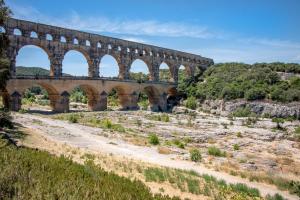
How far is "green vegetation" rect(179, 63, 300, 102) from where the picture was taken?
4831 cm

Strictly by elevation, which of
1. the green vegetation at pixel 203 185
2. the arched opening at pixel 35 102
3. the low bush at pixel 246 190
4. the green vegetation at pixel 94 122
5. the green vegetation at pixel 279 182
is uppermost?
the arched opening at pixel 35 102

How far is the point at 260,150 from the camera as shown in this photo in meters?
21.9

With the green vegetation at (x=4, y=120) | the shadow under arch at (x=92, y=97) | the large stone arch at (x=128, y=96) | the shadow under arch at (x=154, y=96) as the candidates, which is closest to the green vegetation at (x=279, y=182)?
the green vegetation at (x=4, y=120)

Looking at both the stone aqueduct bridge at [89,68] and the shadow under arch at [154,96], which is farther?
the shadow under arch at [154,96]

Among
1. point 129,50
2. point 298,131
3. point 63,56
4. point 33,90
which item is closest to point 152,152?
point 298,131

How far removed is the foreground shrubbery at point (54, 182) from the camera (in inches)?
245

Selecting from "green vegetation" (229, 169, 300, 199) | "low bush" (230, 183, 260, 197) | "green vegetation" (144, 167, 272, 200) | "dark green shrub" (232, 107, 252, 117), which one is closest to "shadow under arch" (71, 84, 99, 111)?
"dark green shrub" (232, 107, 252, 117)

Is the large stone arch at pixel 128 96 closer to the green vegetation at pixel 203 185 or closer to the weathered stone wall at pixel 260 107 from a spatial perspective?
the weathered stone wall at pixel 260 107

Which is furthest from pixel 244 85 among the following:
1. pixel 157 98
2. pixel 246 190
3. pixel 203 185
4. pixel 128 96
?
pixel 203 185

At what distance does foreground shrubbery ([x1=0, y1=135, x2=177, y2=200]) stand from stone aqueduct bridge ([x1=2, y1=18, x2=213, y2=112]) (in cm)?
2796

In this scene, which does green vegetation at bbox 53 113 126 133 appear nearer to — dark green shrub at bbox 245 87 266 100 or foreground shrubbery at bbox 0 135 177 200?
foreground shrubbery at bbox 0 135 177 200

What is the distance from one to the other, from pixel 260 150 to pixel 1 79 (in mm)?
17235

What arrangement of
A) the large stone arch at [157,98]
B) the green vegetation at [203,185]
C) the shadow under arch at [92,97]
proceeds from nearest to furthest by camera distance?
the green vegetation at [203,185] < the shadow under arch at [92,97] < the large stone arch at [157,98]

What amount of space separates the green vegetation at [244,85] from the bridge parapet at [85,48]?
740cm
